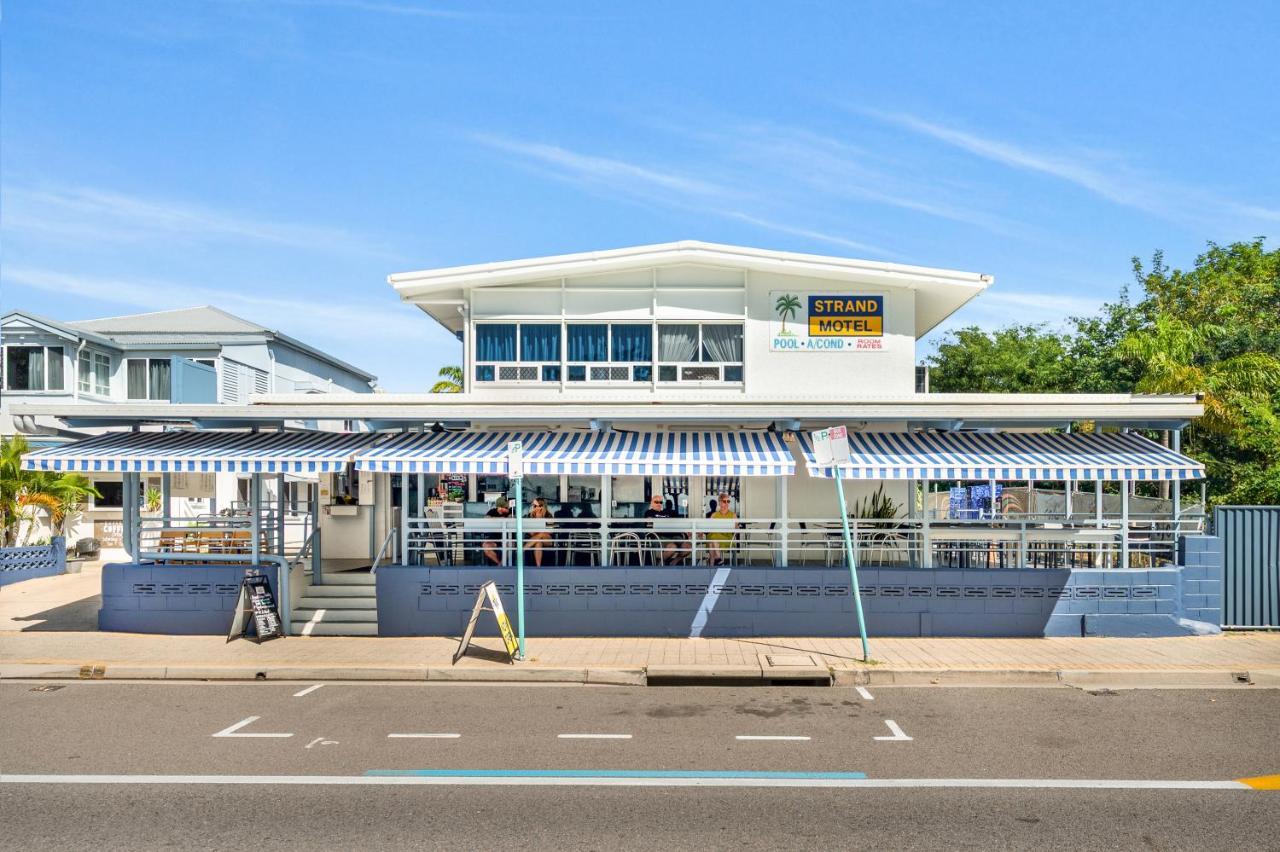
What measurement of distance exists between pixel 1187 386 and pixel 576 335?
49.4ft

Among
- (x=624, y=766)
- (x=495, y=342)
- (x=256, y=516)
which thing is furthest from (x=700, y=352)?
(x=624, y=766)

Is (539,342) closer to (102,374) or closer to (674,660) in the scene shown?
(674,660)

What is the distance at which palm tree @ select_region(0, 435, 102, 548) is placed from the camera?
69.1ft

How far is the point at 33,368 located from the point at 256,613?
18.8 metres

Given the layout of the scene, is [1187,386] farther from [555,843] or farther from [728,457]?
[555,843]

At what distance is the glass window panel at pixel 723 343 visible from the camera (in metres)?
17.1

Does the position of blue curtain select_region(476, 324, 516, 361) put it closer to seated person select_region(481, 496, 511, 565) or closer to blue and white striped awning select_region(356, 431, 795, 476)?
blue and white striped awning select_region(356, 431, 795, 476)

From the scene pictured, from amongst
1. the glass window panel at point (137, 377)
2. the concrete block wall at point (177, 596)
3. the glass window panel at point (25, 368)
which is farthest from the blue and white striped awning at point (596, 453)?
the glass window panel at point (137, 377)

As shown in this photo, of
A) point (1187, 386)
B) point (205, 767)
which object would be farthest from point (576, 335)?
point (1187, 386)

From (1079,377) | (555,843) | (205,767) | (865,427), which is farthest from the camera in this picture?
(1079,377)

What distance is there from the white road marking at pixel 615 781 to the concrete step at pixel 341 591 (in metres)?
6.93

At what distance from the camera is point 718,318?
Result: 1708 cm

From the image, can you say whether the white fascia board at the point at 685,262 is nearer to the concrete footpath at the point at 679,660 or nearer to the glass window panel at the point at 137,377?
the concrete footpath at the point at 679,660

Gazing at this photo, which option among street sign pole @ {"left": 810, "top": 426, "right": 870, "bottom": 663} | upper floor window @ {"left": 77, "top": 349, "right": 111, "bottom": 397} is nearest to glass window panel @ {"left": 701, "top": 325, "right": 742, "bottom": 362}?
street sign pole @ {"left": 810, "top": 426, "right": 870, "bottom": 663}
